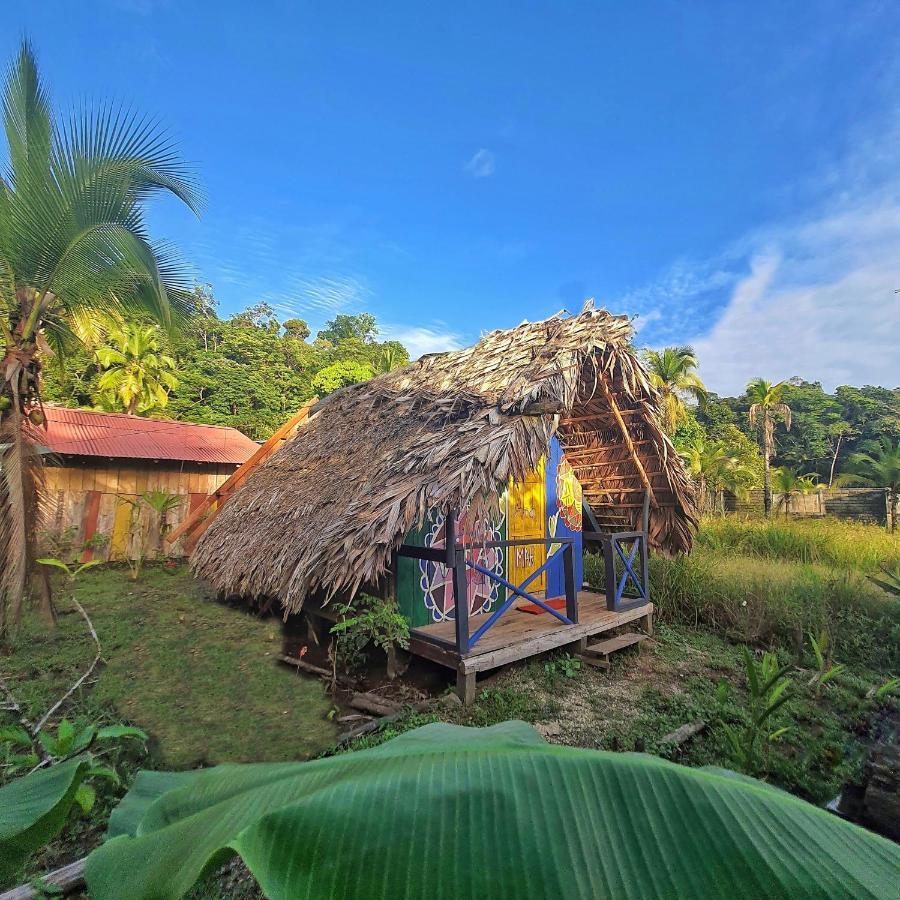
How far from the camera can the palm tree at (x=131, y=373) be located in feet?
49.9

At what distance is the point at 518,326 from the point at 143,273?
4299 millimetres

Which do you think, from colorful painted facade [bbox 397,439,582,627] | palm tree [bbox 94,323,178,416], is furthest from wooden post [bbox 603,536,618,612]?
palm tree [bbox 94,323,178,416]

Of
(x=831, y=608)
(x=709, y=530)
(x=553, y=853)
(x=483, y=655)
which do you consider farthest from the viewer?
(x=709, y=530)

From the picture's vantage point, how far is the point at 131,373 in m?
15.7

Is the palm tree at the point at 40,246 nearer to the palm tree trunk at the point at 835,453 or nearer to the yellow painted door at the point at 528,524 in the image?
the yellow painted door at the point at 528,524

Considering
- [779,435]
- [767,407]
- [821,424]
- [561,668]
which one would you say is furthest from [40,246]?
[821,424]

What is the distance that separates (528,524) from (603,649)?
1.91 metres

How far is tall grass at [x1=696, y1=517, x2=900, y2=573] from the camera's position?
325 inches

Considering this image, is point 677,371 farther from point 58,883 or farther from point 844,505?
point 58,883

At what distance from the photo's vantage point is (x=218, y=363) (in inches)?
814

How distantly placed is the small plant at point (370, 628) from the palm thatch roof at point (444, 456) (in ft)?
0.99

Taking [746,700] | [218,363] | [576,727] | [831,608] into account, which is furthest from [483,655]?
[218,363]

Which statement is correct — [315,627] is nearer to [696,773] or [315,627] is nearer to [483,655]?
[483,655]

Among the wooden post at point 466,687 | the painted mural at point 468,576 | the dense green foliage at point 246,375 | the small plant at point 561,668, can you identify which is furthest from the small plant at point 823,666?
the dense green foliage at point 246,375
